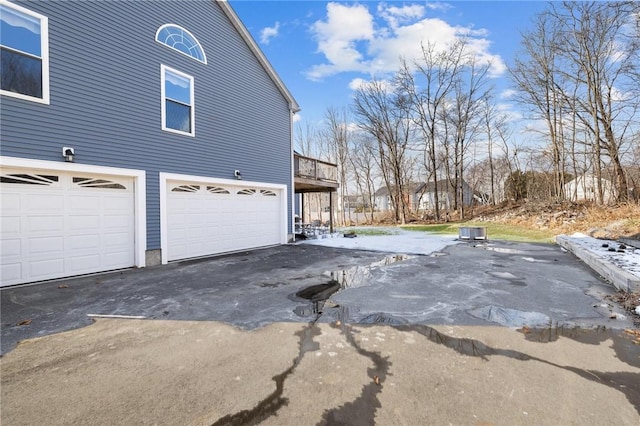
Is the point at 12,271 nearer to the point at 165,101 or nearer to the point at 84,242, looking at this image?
the point at 84,242

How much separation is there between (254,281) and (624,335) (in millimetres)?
5197

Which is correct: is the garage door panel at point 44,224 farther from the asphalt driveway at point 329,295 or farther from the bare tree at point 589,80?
the bare tree at point 589,80

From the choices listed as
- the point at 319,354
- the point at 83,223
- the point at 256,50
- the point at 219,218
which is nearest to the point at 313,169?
the point at 256,50

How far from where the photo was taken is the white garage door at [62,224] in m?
5.36

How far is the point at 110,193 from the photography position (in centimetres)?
663

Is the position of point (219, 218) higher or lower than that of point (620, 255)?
higher

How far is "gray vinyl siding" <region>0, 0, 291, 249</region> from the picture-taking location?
5.75 metres

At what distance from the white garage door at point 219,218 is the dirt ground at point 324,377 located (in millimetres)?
4783

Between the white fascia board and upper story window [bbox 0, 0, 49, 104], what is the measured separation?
5.05 meters

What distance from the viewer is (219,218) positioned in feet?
29.6

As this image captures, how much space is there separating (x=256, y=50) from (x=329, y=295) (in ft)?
29.9

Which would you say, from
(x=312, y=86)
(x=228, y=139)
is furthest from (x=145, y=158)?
(x=312, y=86)

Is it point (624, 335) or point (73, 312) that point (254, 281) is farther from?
point (624, 335)

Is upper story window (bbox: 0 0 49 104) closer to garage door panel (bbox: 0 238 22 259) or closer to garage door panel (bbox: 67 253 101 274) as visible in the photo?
garage door panel (bbox: 0 238 22 259)
